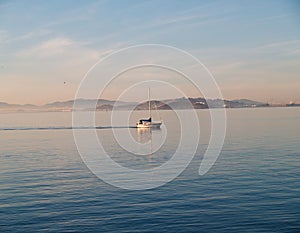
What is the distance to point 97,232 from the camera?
17359mm

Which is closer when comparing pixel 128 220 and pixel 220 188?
pixel 128 220

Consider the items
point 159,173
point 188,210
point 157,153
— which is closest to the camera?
point 188,210

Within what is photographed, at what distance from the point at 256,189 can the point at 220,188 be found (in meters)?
2.33

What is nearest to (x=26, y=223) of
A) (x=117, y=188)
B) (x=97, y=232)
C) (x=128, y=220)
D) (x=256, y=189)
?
(x=97, y=232)

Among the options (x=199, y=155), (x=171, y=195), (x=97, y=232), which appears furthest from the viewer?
(x=199, y=155)

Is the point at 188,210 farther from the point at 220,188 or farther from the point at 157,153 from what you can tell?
the point at 157,153

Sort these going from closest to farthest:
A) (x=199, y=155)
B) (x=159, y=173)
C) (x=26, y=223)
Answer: (x=26, y=223), (x=159, y=173), (x=199, y=155)

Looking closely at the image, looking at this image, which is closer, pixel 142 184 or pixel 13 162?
pixel 142 184

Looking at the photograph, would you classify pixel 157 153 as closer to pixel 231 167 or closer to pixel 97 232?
pixel 231 167

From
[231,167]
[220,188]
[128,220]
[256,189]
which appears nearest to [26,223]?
[128,220]

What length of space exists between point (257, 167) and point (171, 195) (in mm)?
11724

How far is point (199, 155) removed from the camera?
41.1m

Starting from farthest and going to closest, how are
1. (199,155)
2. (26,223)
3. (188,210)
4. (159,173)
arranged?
(199,155), (159,173), (188,210), (26,223)

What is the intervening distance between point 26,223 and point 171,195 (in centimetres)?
905
